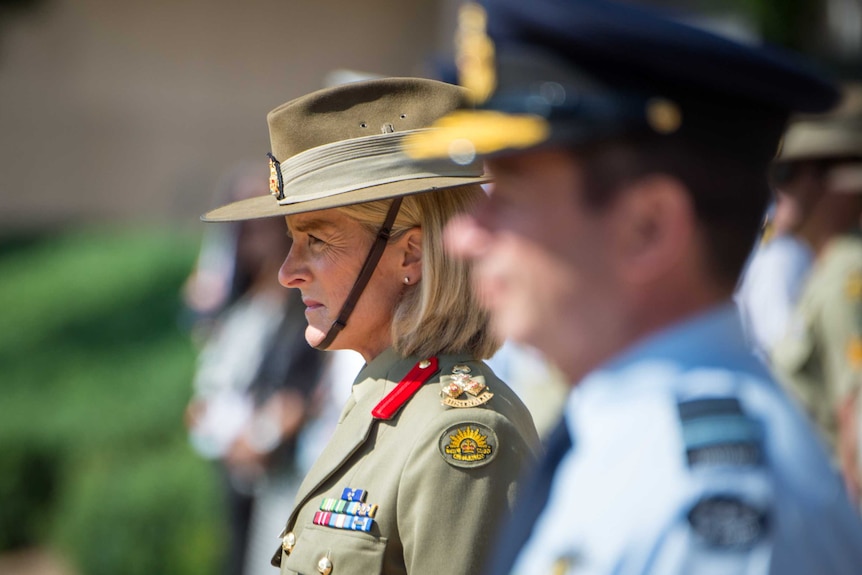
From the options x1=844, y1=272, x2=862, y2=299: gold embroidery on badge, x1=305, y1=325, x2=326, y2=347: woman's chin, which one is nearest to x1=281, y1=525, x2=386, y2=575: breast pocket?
x1=305, y1=325, x2=326, y2=347: woman's chin

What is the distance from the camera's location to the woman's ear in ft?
8.66

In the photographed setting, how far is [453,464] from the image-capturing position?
7.56ft

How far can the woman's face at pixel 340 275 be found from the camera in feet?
8.65

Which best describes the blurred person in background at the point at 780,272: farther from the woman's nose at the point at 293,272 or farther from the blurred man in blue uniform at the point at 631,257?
the blurred man in blue uniform at the point at 631,257

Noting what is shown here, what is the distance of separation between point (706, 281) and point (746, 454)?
0.27 meters

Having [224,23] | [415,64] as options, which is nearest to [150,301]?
[224,23]

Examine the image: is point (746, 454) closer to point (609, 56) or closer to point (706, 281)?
point (706, 281)

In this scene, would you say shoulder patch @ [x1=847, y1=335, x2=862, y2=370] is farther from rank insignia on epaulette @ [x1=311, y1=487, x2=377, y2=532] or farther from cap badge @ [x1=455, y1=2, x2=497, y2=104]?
cap badge @ [x1=455, y1=2, x2=497, y2=104]

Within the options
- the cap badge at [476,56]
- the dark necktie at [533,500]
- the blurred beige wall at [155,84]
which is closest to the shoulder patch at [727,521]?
the dark necktie at [533,500]

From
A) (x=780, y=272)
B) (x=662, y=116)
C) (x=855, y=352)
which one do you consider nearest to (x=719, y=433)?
(x=662, y=116)

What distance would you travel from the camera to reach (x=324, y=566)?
7.75ft

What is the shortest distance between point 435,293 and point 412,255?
130 mm

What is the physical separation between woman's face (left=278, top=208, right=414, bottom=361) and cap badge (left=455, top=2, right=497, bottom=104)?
97 centimetres

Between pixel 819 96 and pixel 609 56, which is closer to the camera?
pixel 609 56
